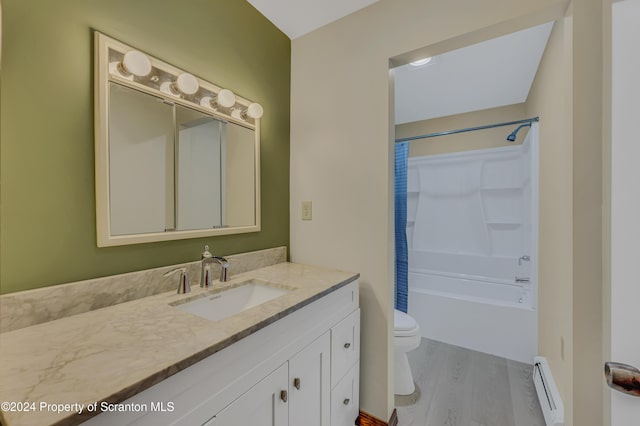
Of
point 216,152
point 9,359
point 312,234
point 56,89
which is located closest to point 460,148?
point 312,234

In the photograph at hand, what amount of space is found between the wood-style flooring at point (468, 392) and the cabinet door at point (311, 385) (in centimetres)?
74

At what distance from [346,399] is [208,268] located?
37.9 inches

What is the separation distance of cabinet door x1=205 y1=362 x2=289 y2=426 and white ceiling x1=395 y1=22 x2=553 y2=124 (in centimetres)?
226

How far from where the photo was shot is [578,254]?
100cm

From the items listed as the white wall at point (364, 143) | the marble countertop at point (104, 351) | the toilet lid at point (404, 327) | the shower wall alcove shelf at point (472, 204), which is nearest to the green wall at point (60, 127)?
the marble countertop at point (104, 351)

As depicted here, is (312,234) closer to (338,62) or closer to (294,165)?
(294,165)

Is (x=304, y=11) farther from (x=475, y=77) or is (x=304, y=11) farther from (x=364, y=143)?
(x=475, y=77)

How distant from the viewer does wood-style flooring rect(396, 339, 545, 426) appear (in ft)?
5.14

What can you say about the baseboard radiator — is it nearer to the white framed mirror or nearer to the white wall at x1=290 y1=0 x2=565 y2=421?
the white wall at x1=290 y1=0 x2=565 y2=421

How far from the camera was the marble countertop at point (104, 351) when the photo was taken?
487 millimetres

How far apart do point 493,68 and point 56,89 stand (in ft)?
8.83

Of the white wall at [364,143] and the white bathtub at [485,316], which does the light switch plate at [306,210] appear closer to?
the white wall at [364,143]

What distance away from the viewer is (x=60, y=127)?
0.88 m
